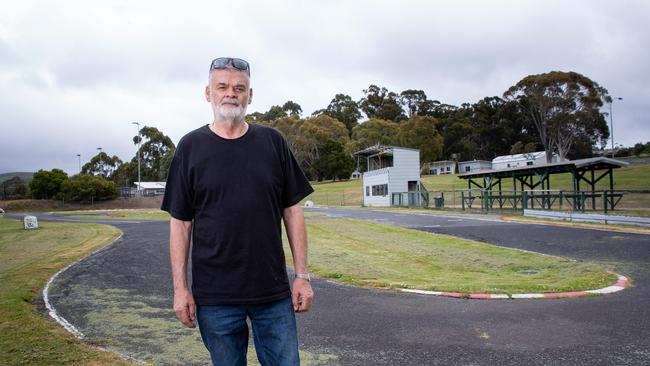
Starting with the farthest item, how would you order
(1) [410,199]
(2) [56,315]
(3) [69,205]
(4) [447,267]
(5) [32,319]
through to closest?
(3) [69,205] < (1) [410,199] < (4) [447,267] < (2) [56,315] < (5) [32,319]

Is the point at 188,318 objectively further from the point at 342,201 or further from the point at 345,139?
the point at 345,139

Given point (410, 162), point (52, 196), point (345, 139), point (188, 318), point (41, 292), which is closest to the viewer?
point (188, 318)

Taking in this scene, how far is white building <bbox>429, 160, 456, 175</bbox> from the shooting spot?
277 feet

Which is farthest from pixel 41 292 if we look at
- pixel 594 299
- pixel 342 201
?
pixel 342 201

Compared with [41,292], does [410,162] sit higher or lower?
higher

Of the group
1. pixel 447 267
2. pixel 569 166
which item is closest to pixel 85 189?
pixel 569 166

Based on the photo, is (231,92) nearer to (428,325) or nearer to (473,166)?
(428,325)

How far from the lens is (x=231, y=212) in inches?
100

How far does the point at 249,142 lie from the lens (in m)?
2.70

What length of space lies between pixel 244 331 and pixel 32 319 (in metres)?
4.85

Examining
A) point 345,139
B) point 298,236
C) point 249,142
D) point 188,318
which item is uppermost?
point 345,139

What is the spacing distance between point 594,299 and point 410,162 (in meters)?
39.0

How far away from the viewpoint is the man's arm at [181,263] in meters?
2.61

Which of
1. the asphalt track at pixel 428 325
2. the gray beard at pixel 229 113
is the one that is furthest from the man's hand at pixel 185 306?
the asphalt track at pixel 428 325
